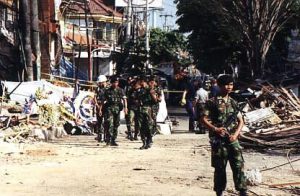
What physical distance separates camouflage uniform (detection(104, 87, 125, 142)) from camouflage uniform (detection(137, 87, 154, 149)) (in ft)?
1.75

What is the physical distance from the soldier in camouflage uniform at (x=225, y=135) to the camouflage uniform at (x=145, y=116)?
6.76 meters

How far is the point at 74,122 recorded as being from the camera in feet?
65.5

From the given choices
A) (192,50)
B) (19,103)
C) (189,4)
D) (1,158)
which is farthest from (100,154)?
(192,50)

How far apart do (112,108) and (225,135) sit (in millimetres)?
7692

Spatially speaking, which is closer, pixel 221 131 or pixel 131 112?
pixel 221 131

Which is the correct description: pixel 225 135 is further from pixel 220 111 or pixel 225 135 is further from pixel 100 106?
pixel 100 106

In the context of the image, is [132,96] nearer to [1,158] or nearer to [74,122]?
[74,122]

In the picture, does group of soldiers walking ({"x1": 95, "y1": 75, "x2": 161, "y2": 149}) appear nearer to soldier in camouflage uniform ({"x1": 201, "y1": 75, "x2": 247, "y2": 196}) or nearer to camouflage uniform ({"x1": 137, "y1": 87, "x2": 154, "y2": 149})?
camouflage uniform ({"x1": 137, "y1": 87, "x2": 154, "y2": 149})

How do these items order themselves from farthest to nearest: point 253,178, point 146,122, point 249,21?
point 249,21 < point 146,122 < point 253,178

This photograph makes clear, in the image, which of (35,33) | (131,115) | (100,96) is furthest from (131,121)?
(35,33)

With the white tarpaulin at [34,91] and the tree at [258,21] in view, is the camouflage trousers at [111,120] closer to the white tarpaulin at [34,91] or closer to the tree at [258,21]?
the white tarpaulin at [34,91]

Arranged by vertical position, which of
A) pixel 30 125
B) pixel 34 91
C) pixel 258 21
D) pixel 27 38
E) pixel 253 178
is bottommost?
pixel 253 178

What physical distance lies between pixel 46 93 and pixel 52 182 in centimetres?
1025

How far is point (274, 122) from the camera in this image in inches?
677
